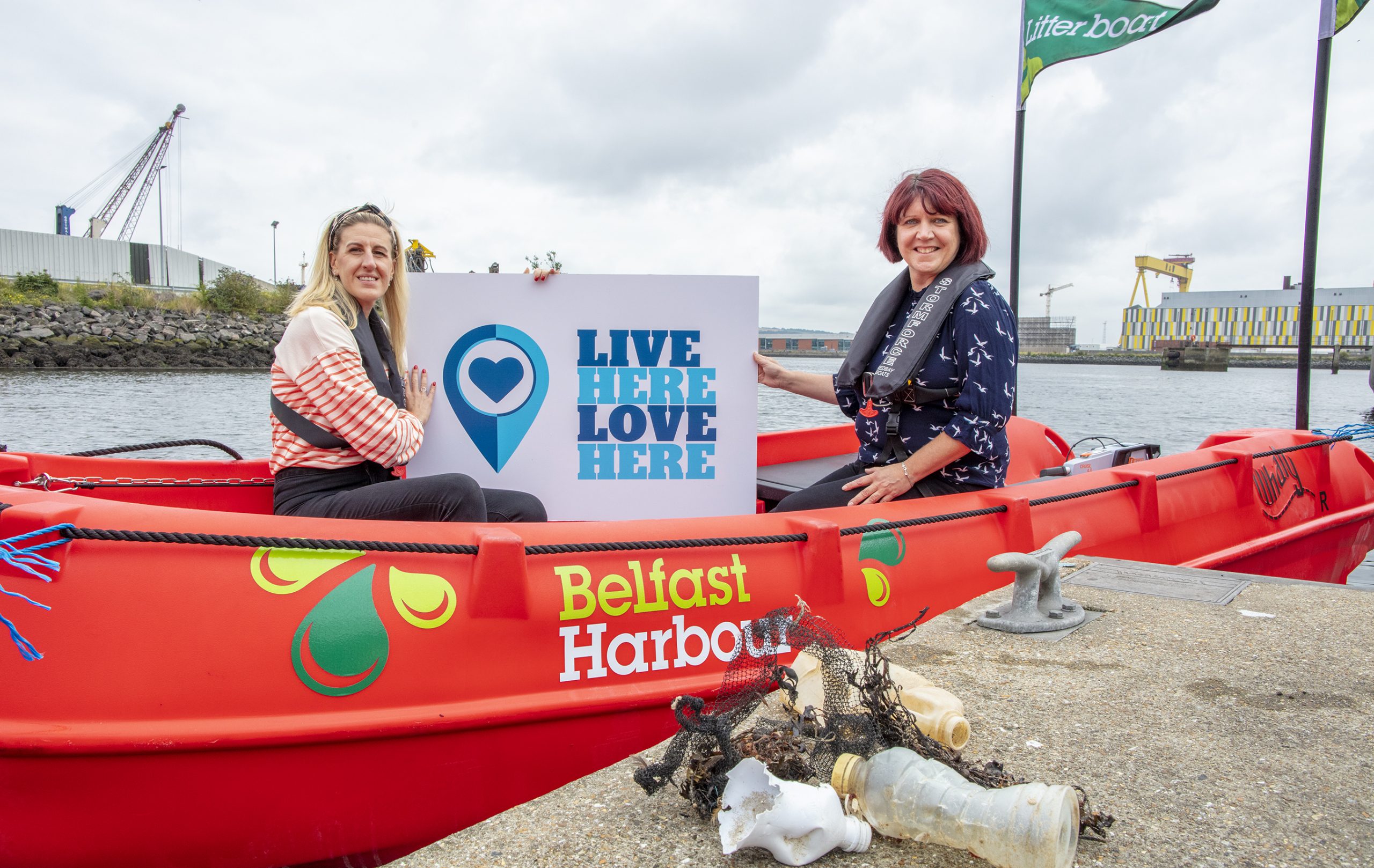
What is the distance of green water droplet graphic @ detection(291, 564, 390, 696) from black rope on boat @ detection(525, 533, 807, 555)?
0.46 metres

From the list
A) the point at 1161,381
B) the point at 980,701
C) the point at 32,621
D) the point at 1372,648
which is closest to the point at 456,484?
the point at 32,621

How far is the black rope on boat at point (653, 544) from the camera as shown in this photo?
2.43 meters

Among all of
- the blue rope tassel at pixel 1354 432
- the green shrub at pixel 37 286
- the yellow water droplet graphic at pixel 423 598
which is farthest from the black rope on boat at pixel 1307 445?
the green shrub at pixel 37 286

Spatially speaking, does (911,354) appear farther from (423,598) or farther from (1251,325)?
(1251,325)

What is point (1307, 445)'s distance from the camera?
17.5 feet

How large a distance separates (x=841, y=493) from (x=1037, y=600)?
944mm

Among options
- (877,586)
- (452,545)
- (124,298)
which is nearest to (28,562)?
(452,545)

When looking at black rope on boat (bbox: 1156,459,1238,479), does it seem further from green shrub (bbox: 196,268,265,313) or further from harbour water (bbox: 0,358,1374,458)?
green shrub (bbox: 196,268,265,313)

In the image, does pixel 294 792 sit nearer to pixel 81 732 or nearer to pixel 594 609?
pixel 81 732

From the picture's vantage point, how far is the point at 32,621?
1.98 m

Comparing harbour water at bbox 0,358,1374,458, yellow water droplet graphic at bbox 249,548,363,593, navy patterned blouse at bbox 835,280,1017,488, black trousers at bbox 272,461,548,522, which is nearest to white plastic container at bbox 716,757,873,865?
yellow water droplet graphic at bbox 249,548,363,593

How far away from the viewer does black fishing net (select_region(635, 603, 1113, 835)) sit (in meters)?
1.54

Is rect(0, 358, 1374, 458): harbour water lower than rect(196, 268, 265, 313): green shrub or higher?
lower

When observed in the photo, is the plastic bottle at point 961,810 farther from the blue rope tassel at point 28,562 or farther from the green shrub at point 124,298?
the green shrub at point 124,298
